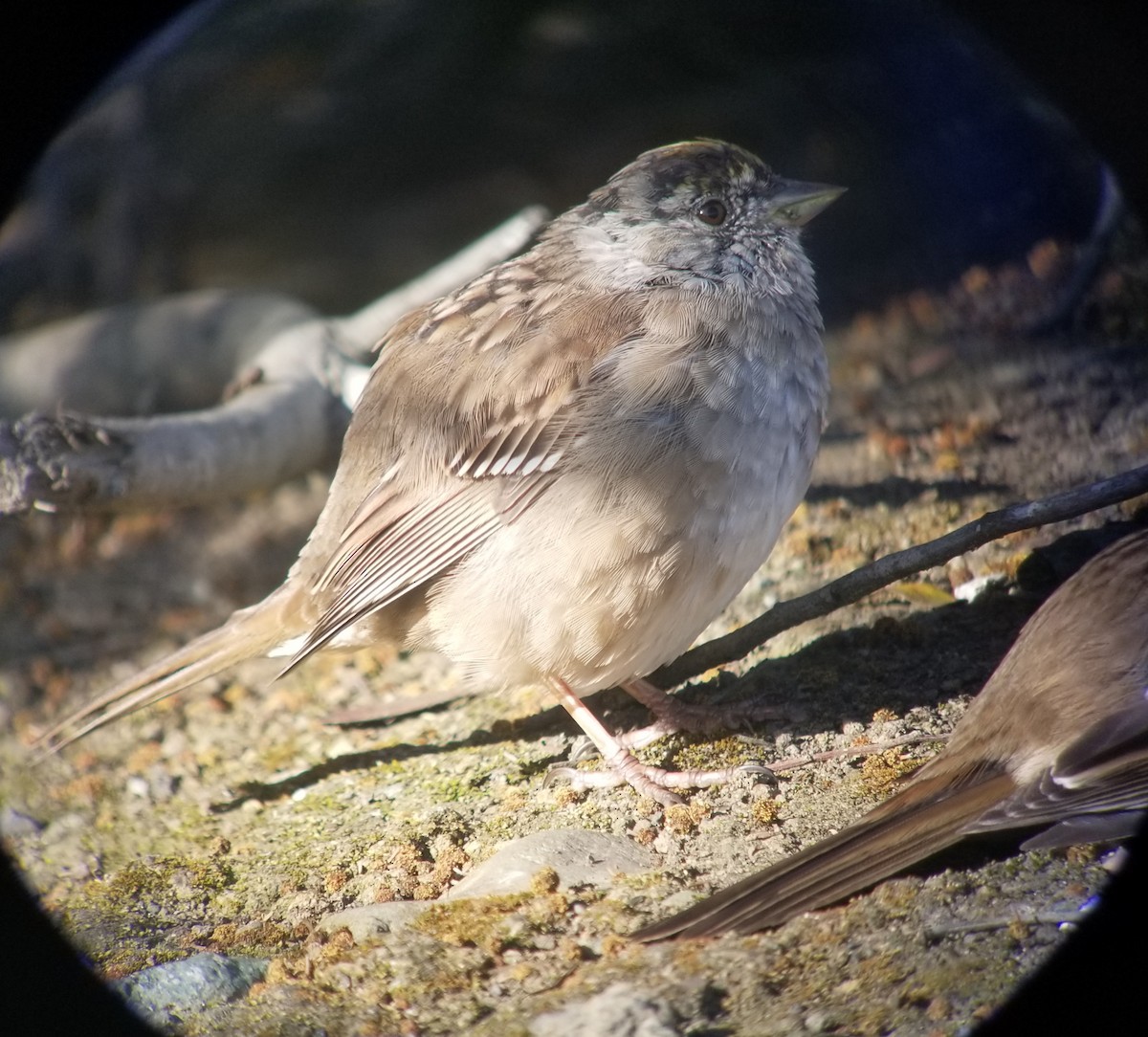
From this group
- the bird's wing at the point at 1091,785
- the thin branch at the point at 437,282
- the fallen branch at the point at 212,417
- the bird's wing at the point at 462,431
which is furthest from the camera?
the thin branch at the point at 437,282

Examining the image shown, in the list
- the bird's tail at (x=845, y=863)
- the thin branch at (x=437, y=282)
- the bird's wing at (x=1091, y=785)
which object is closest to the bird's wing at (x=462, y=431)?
the bird's tail at (x=845, y=863)

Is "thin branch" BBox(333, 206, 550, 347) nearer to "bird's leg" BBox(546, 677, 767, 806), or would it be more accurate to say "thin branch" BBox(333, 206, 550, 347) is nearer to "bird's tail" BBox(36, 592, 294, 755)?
"bird's tail" BBox(36, 592, 294, 755)

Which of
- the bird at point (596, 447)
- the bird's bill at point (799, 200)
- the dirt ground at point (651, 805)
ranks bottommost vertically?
the dirt ground at point (651, 805)

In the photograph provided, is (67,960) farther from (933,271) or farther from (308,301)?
(308,301)

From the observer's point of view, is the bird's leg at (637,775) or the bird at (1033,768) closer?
the bird at (1033,768)

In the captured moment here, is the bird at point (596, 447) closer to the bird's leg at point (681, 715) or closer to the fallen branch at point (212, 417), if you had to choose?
the bird's leg at point (681, 715)

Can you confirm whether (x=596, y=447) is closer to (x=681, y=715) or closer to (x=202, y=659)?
(x=681, y=715)

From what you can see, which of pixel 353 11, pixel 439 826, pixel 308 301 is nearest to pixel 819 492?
pixel 439 826
